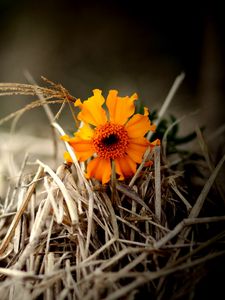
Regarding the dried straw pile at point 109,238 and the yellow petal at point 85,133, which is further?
the yellow petal at point 85,133

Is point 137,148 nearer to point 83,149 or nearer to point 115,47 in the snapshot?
point 83,149

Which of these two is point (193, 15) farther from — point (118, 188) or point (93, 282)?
point (93, 282)

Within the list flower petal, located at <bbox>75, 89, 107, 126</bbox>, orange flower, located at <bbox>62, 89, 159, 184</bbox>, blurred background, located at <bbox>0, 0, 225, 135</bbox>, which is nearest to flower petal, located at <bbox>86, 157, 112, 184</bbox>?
orange flower, located at <bbox>62, 89, 159, 184</bbox>

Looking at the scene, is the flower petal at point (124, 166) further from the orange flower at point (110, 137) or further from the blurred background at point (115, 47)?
the blurred background at point (115, 47)

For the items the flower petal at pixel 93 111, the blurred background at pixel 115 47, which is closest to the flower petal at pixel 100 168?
the flower petal at pixel 93 111

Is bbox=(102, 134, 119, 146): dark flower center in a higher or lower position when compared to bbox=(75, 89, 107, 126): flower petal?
lower

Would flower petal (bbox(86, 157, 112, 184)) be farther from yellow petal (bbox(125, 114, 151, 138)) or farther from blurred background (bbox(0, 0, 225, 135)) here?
blurred background (bbox(0, 0, 225, 135))

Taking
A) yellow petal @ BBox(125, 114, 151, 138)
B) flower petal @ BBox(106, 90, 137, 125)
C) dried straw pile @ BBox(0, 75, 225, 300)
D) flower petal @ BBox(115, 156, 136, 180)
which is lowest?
dried straw pile @ BBox(0, 75, 225, 300)
